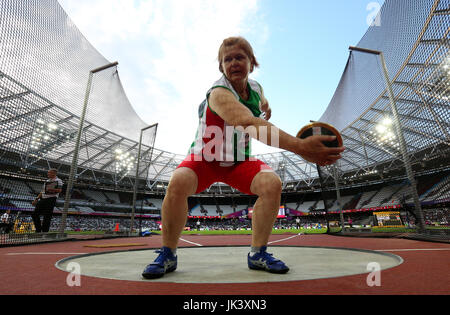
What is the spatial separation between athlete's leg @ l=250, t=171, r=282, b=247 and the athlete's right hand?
1.95 ft

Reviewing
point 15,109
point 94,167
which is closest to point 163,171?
point 94,167

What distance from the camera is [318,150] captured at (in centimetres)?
97

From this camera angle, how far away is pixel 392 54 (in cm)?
1108

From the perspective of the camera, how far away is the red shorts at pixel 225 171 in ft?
5.43

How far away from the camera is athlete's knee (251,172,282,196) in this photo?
1565 mm

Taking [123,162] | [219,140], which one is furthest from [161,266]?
[123,162]

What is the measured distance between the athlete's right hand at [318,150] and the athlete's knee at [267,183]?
1.91 ft

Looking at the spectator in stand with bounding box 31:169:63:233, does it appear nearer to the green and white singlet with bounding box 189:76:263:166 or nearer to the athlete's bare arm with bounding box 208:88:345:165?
the green and white singlet with bounding box 189:76:263:166

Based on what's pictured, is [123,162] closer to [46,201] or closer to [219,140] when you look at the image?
[46,201]

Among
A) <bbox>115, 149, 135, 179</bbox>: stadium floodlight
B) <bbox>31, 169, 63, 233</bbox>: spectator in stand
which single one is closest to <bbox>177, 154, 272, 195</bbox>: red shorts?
<bbox>31, 169, 63, 233</bbox>: spectator in stand

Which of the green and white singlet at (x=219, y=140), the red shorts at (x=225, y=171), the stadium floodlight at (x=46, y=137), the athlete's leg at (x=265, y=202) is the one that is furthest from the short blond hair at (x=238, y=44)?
the stadium floodlight at (x=46, y=137)

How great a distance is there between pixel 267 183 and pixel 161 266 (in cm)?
87

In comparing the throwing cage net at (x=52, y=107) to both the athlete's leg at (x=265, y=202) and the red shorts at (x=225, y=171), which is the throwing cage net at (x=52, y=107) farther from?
the athlete's leg at (x=265, y=202)
